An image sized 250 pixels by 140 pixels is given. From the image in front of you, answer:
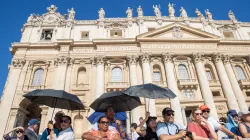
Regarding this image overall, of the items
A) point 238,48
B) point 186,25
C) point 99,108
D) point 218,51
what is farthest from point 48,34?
point 238,48

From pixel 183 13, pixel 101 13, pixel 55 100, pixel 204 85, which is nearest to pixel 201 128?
pixel 55 100

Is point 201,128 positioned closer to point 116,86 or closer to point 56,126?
point 56,126

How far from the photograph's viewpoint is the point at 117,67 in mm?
22188

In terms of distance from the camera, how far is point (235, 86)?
20.2 meters

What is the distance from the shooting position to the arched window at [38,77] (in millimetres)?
20669

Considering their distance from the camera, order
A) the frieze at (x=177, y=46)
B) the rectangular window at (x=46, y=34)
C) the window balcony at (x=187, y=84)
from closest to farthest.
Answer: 1. the window balcony at (x=187, y=84)
2. the frieze at (x=177, y=46)
3. the rectangular window at (x=46, y=34)

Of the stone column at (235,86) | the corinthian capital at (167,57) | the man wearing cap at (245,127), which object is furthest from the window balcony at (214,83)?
the man wearing cap at (245,127)

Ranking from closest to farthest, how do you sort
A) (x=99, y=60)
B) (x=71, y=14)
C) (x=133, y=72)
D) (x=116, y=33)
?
(x=133, y=72) → (x=99, y=60) → (x=116, y=33) → (x=71, y=14)

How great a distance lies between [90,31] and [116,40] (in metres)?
4.93

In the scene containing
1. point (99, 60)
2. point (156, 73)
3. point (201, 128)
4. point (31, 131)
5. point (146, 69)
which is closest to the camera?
point (201, 128)

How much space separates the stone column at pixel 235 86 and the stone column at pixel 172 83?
22.0 feet

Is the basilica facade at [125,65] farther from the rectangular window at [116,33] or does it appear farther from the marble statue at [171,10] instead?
the marble statue at [171,10]

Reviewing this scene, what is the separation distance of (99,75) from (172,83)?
830 cm

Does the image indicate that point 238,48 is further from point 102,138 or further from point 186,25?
point 102,138
